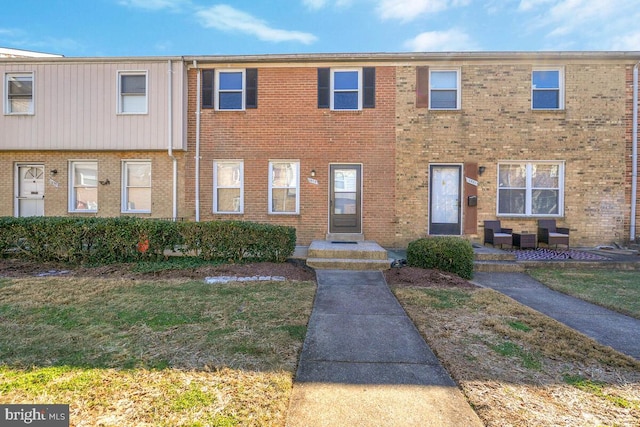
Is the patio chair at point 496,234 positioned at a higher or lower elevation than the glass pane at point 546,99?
lower

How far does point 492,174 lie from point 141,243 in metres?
9.45

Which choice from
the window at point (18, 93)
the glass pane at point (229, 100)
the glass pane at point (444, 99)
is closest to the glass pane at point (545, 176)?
the glass pane at point (444, 99)

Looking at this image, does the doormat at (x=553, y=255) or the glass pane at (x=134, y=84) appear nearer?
the doormat at (x=553, y=255)

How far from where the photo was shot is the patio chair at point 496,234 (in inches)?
322

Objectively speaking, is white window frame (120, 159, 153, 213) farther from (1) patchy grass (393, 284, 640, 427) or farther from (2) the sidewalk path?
(2) the sidewalk path

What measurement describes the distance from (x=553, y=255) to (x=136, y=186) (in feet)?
39.2

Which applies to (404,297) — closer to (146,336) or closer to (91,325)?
(146,336)

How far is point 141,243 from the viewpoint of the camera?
6.43 m

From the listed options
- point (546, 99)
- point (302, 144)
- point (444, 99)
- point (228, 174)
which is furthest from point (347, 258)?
point (546, 99)

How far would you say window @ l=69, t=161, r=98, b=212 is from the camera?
9.52 m

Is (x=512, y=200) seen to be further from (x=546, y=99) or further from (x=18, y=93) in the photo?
(x=18, y=93)

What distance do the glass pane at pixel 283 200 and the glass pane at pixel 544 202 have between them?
7218 millimetres

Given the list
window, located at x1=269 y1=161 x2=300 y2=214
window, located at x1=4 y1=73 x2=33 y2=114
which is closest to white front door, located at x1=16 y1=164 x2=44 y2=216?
window, located at x1=4 y1=73 x2=33 y2=114

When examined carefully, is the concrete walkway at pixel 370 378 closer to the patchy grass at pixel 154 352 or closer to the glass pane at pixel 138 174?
the patchy grass at pixel 154 352
